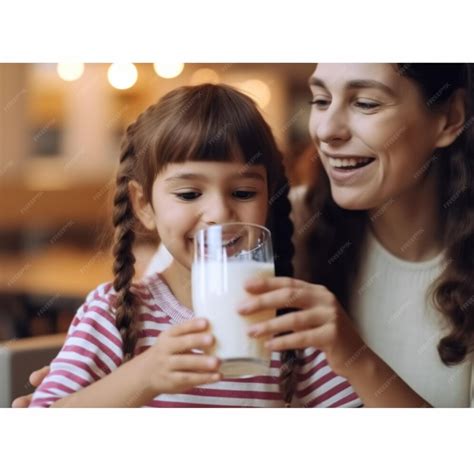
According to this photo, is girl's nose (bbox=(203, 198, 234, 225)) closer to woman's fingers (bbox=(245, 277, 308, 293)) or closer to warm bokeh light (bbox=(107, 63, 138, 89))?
→ woman's fingers (bbox=(245, 277, 308, 293))

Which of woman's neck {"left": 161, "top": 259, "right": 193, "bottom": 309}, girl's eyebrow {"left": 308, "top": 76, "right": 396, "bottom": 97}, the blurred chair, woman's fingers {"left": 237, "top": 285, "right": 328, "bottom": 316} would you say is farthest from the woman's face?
the blurred chair

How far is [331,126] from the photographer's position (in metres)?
1.74

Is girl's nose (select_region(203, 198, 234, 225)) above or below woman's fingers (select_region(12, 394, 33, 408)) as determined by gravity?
above

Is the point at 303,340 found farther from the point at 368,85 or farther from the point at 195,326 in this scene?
the point at 368,85

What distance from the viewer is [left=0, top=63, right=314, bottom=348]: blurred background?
1736 mm

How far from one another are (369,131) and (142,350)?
0.59m

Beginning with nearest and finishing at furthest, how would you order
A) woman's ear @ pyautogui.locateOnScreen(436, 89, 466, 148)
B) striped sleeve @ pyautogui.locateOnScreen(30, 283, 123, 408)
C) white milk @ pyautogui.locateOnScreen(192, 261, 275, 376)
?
1. white milk @ pyautogui.locateOnScreen(192, 261, 275, 376)
2. striped sleeve @ pyautogui.locateOnScreen(30, 283, 123, 408)
3. woman's ear @ pyautogui.locateOnScreen(436, 89, 466, 148)

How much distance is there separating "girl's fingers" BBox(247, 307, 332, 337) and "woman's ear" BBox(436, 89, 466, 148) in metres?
0.42

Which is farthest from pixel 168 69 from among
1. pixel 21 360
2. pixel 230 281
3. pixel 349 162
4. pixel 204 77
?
pixel 21 360

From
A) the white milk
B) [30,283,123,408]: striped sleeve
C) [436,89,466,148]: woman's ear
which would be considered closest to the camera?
the white milk

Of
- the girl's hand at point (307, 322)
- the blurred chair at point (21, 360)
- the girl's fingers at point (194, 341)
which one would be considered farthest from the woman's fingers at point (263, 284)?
the blurred chair at point (21, 360)
